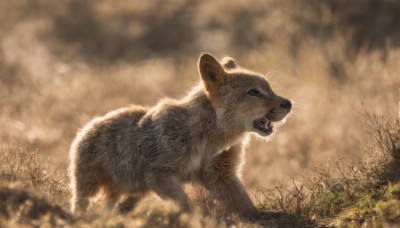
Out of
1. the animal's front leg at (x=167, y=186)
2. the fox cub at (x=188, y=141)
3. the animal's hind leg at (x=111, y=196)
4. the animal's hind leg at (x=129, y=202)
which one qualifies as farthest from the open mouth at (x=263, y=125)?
the animal's hind leg at (x=111, y=196)

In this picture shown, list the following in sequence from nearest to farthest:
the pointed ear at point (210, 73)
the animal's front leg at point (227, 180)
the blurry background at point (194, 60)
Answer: the animal's front leg at point (227, 180) → the pointed ear at point (210, 73) → the blurry background at point (194, 60)

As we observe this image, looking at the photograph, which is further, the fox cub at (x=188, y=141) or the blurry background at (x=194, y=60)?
the blurry background at (x=194, y=60)

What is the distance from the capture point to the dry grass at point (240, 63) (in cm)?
847

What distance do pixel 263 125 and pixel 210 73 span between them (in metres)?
0.88

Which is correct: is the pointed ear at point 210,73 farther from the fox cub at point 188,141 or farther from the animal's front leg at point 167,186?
the animal's front leg at point 167,186

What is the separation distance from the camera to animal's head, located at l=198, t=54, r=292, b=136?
925 centimetres

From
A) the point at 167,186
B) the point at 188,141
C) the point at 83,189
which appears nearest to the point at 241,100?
the point at 188,141

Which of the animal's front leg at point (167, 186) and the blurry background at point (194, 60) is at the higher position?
the blurry background at point (194, 60)

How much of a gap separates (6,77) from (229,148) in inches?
512

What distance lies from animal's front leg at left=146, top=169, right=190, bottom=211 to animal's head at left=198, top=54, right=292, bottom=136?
0.95 m

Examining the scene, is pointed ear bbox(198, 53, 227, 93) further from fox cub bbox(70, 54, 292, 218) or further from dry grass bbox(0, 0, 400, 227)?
dry grass bbox(0, 0, 400, 227)

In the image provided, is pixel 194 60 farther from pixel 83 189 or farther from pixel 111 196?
pixel 83 189

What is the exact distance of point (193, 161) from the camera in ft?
29.4

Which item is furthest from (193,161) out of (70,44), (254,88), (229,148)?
(70,44)
